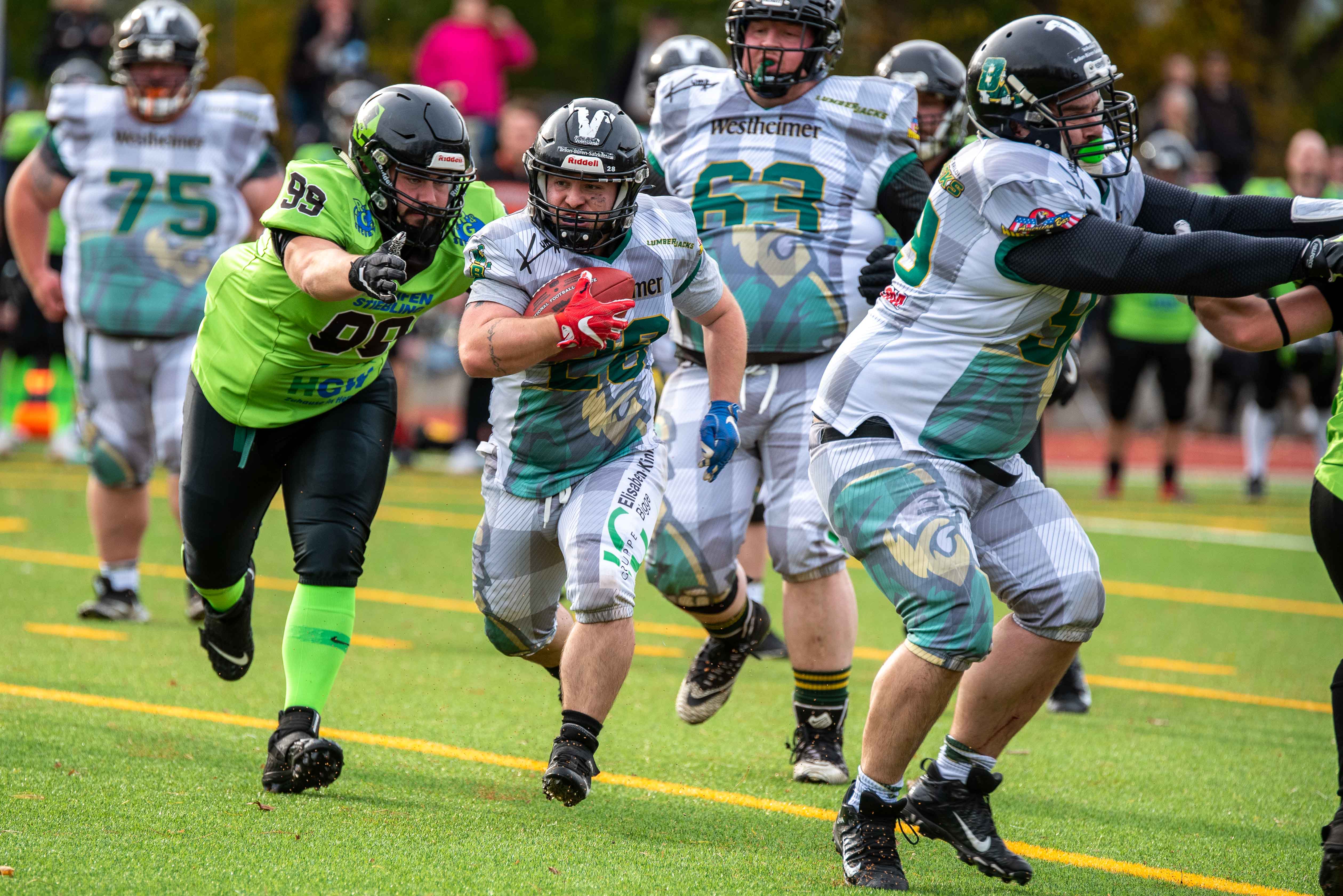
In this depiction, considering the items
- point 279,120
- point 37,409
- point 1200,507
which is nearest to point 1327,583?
point 1200,507

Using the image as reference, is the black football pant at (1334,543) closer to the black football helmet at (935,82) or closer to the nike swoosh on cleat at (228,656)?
the black football helmet at (935,82)

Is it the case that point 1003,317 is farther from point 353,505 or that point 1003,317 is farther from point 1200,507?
point 1200,507

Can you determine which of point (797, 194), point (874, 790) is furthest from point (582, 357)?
point (874, 790)

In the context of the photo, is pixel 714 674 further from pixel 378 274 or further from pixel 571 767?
pixel 378 274

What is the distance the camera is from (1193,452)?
16.7m

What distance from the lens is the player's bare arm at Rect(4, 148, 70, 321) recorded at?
22.0 ft

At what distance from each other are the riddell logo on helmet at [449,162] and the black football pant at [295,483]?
0.80 metres

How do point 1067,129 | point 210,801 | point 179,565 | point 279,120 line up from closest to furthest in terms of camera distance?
point 1067,129 < point 210,801 < point 179,565 < point 279,120

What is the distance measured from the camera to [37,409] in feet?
43.8

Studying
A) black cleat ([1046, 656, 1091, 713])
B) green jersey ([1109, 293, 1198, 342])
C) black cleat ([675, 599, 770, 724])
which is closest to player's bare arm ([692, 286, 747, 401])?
black cleat ([675, 599, 770, 724])

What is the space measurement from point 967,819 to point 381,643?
3276mm

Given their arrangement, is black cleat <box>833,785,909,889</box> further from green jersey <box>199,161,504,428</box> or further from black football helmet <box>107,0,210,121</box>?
black football helmet <box>107,0,210,121</box>

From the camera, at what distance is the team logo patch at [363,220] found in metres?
4.21

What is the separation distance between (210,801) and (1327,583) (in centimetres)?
715
